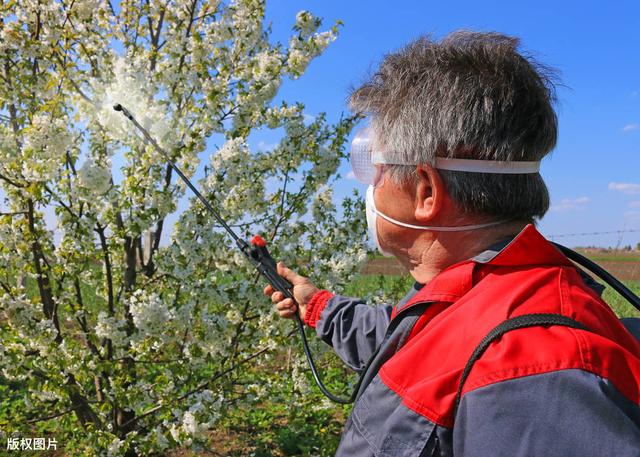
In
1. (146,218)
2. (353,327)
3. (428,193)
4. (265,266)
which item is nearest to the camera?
(428,193)

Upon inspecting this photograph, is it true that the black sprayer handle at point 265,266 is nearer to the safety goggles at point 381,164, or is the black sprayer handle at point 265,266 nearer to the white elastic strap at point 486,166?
the safety goggles at point 381,164

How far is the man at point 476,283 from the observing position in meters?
0.86

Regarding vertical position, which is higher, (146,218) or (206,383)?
(146,218)

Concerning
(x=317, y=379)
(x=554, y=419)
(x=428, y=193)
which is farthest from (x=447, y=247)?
(x=317, y=379)

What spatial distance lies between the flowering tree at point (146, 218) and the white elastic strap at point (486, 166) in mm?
2115

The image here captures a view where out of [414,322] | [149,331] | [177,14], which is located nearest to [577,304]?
[414,322]

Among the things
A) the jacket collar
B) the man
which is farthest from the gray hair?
the jacket collar

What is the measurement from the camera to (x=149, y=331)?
2943mm

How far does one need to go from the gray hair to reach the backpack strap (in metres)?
0.38

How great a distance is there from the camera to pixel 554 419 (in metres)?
0.85

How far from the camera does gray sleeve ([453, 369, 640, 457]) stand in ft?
2.71

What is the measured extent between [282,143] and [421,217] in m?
2.30

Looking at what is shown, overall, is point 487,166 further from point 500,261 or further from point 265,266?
point 265,266

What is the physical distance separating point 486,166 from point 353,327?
0.99m
